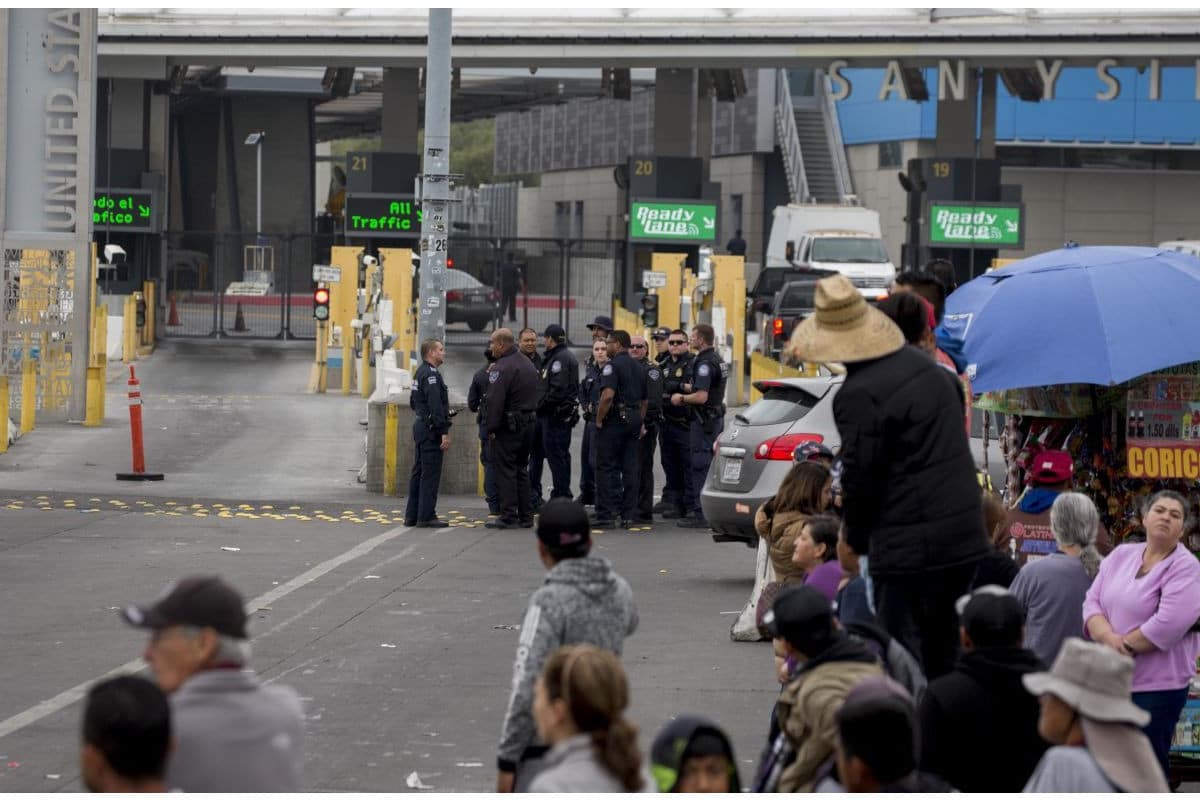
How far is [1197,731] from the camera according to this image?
323 inches

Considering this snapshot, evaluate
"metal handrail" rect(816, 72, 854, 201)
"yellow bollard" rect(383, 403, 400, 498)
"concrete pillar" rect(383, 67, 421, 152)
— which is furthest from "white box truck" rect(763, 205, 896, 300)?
"yellow bollard" rect(383, 403, 400, 498)

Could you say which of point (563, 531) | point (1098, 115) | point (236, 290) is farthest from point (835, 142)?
point (563, 531)

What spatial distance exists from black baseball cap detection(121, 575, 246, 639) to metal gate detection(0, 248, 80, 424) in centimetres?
2182

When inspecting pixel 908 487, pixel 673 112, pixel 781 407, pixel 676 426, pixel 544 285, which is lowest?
pixel 676 426

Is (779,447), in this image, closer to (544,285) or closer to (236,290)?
(236,290)

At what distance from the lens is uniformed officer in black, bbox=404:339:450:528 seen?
702 inches

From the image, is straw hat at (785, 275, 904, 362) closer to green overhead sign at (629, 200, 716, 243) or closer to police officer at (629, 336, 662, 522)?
police officer at (629, 336, 662, 522)

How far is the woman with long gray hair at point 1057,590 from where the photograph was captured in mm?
7625

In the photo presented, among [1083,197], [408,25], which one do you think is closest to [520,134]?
[1083,197]

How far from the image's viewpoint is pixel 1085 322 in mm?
9086

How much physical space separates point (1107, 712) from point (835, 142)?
176 feet

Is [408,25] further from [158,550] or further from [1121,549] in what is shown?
[1121,549]

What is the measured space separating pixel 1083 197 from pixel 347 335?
101ft

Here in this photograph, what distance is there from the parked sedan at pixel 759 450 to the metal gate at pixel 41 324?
1383 centimetres
